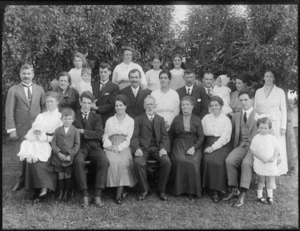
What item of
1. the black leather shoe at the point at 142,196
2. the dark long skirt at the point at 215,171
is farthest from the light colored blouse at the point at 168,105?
the black leather shoe at the point at 142,196

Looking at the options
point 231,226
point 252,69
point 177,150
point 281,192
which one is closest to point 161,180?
point 177,150

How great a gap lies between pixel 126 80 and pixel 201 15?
6.02ft

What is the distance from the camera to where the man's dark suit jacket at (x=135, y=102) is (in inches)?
269

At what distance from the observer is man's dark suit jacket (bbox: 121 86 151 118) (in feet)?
22.4

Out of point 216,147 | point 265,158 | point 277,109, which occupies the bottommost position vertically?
point 265,158

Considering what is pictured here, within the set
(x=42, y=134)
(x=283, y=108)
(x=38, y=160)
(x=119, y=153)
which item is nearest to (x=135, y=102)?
(x=119, y=153)

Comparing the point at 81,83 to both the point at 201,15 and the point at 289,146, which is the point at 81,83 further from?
the point at 289,146

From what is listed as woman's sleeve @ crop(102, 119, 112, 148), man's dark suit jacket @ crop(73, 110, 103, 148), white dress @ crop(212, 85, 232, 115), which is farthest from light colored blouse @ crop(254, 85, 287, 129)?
man's dark suit jacket @ crop(73, 110, 103, 148)

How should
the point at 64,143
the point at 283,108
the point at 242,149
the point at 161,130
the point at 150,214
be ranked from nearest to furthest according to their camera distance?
1. the point at 150,214
2. the point at 64,143
3. the point at 242,149
4. the point at 161,130
5. the point at 283,108

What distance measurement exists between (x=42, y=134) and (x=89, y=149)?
0.75 metres

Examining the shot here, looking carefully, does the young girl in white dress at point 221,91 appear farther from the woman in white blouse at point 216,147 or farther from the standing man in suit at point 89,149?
the standing man in suit at point 89,149

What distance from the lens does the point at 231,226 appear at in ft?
17.4

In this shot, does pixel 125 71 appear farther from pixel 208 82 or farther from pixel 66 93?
pixel 208 82

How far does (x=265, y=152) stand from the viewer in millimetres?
5938
